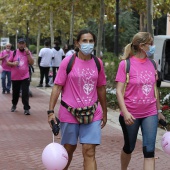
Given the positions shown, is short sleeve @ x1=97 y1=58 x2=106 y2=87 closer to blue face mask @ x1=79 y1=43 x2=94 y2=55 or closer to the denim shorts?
blue face mask @ x1=79 y1=43 x2=94 y2=55

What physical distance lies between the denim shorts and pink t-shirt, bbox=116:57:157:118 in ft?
1.44

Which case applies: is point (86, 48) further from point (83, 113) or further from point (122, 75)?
point (83, 113)

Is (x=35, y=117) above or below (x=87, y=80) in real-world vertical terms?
below

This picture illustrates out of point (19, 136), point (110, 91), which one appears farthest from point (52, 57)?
point (19, 136)

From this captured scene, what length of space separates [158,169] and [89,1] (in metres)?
15.2

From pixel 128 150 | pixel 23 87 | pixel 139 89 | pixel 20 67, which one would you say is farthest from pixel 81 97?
pixel 23 87

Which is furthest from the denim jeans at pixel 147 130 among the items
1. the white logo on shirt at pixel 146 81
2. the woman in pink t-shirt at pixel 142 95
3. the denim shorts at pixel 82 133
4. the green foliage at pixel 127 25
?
the green foliage at pixel 127 25

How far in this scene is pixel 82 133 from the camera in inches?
217

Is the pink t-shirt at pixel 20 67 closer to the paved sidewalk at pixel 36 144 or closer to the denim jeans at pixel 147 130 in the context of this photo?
the paved sidewalk at pixel 36 144

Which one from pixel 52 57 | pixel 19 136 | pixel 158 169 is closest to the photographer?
pixel 158 169

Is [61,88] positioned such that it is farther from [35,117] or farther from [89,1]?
[89,1]

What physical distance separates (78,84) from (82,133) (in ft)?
1.77

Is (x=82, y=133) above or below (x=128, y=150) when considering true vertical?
above

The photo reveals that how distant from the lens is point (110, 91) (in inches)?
609
